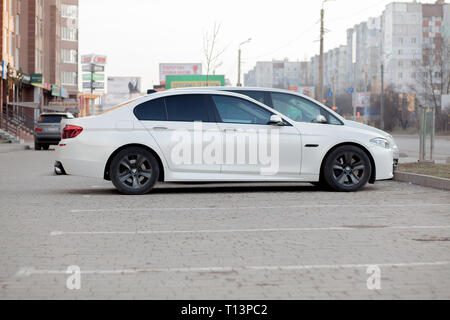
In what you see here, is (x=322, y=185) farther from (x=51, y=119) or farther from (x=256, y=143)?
(x=51, y=119)

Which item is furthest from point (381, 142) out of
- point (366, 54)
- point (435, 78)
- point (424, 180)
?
point (366, 54)

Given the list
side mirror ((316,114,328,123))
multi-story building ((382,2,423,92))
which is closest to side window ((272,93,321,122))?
side mirror ((316,114,328,123))

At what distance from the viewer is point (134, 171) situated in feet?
36.8

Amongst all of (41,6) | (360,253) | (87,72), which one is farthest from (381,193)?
(87,72)

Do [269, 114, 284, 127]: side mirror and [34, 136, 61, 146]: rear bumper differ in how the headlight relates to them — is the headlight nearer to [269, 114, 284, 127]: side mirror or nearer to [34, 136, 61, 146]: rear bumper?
[269, 114, 284, 127]: side mirror

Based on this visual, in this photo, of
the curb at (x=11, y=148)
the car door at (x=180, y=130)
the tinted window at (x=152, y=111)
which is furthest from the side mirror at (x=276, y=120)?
the curb at (x=11, y=148)

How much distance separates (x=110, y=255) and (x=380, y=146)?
6786 mm

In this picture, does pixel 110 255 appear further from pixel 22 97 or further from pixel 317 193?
pixel 22 97

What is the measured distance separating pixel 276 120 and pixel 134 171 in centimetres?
230

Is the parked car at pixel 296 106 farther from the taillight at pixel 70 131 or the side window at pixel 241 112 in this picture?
the taillight at pixel 70 131

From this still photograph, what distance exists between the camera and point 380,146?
39.1 ft

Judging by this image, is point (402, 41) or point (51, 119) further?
point (402, 41)

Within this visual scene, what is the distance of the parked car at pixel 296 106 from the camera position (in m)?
12.2

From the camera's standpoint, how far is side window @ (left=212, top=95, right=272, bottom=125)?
11.6 m
